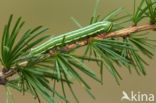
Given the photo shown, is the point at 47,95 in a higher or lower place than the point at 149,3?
lower

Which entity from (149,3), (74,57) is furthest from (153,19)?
(74,57)

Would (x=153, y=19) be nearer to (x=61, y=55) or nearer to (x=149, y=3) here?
(x=149, y=3)

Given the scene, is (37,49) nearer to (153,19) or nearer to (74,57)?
(74,57)

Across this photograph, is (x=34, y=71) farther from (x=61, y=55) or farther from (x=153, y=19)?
(x=153, y=19)

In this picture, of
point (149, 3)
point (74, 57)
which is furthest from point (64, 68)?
point (149, 3)

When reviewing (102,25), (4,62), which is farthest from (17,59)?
(102,25)
